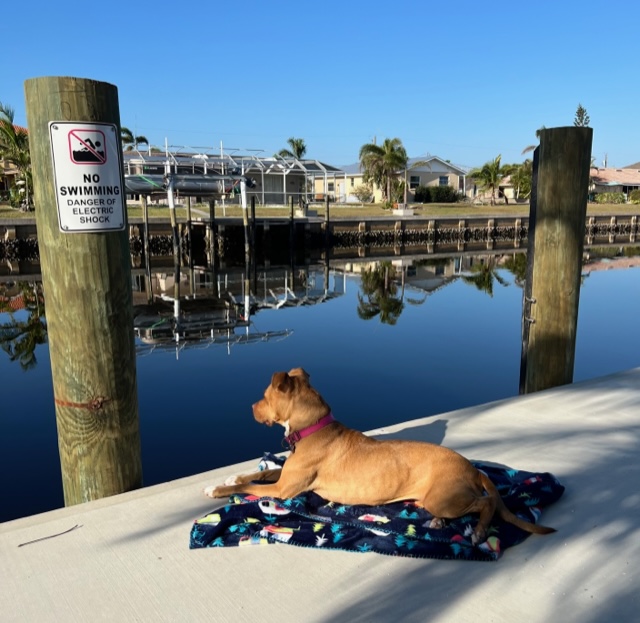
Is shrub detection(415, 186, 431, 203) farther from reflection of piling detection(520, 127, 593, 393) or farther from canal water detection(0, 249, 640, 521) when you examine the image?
reflection of piling detection(520, 127, 593, 393)

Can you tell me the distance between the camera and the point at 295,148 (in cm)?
7600

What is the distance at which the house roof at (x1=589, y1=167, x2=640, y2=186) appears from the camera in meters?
67.6

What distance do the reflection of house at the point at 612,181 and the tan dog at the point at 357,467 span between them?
70934mm

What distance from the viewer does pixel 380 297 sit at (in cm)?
1842

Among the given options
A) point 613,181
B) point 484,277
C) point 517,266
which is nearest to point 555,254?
point 484,277

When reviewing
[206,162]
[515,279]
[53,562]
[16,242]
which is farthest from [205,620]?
[206,162]

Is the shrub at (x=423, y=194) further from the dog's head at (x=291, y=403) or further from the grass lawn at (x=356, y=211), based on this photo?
the dog's head at (x=291, y=403)

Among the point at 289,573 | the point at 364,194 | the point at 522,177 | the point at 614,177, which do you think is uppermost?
the point at 614,177

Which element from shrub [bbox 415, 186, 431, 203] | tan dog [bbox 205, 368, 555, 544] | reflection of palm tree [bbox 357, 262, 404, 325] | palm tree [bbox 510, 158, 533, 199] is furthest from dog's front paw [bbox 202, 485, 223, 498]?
palm tree [bbox 510, 158, 533, 199]

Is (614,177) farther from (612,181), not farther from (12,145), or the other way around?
(12,145)

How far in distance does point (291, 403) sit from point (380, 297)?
51.2 feet

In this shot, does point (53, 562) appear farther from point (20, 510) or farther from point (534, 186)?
point (534, 186)

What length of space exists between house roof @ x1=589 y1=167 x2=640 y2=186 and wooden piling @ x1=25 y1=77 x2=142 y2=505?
72.0 meters

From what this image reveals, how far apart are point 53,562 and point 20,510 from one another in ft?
10.3
